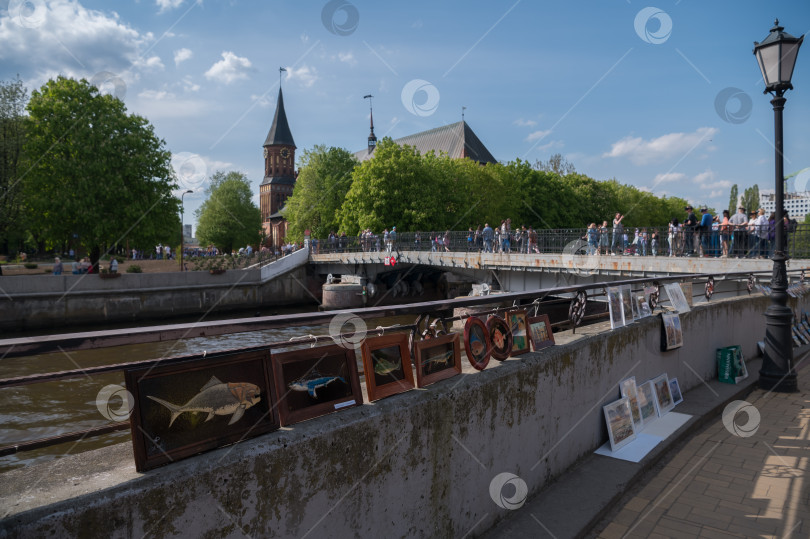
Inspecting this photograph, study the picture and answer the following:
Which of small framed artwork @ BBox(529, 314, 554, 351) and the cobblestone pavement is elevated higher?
small framed artwork @ BBox(529, 314, 554, 351)

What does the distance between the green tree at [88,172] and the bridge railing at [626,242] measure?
50.9 feet

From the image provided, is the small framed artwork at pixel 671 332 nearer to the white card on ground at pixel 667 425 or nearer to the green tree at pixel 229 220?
the white card on ground at pixel 667 425

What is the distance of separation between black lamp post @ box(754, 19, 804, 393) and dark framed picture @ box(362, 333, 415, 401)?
7.46 meters

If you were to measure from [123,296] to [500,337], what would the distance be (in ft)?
104

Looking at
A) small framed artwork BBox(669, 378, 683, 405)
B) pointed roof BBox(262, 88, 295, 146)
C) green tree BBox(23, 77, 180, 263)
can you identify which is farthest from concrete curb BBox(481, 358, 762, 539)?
pointed roof BBox(262, 88, 295, 146)

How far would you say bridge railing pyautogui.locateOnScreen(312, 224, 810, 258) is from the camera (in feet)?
55.0

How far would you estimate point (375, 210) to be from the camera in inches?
1781

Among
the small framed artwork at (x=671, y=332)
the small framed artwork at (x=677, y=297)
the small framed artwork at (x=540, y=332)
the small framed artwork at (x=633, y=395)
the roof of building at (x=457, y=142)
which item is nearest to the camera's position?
the small framed artwork at (x=540, y=332)

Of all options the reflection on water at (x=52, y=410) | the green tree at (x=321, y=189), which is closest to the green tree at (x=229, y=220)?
the green tree at (x=321, y=189)

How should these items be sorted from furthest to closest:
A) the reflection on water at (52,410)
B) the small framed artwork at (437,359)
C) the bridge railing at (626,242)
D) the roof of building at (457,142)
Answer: the roof of building at (457,142), the bridge railing at (626,242), the reflection on water at (52,410), the small framed artwork at (437,359)

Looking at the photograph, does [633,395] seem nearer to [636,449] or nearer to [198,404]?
[636,449]

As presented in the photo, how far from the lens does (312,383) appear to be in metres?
2.85

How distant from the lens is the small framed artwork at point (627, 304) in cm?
608

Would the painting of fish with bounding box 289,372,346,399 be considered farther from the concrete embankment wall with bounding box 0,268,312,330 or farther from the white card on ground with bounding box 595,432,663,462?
the concrete embankment wall with bounding box 0,268,312,330
